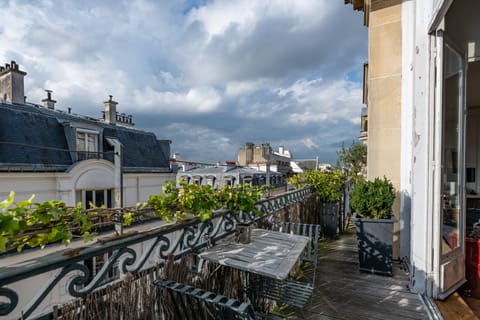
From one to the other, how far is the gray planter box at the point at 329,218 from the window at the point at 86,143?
1014 centimetres

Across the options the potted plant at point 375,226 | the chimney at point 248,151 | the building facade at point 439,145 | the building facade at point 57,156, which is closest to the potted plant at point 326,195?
the building facade at point 439,145

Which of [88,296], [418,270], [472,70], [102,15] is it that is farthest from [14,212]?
[102,15]

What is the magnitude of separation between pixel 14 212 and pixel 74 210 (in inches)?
11.1

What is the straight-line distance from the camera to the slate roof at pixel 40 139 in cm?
846

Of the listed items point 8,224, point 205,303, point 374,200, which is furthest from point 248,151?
point 8,224

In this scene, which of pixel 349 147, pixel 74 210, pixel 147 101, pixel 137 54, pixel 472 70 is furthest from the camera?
pixel 349 147

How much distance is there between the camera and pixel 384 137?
3.93 m

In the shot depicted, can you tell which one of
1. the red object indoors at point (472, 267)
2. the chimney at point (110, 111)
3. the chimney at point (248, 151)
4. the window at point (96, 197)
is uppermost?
the chimney at point (110, 111)

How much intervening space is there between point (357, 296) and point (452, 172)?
1717mm

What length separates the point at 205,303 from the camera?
1.39 meters

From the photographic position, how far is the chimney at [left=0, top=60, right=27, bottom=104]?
978cm

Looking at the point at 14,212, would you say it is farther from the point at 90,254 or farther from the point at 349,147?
the point at 349,147

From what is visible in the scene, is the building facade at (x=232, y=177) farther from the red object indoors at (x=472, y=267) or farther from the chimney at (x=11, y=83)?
the red object indoors at (x=472, y=267)

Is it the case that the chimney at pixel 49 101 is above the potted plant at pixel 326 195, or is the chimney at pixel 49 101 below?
above
